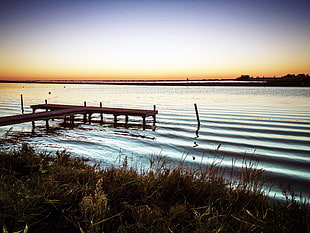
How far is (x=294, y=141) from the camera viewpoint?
1170 centimetres

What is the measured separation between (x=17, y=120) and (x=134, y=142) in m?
7.11

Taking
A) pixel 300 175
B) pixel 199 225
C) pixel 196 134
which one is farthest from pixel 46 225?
pixel 196 134

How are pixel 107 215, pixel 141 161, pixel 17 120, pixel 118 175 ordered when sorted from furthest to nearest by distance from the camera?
pixel 17 120
pixel 141 161
pixel 118 175
pixel 107 215

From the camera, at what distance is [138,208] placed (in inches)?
143

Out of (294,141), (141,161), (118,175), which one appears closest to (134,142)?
(141,161)

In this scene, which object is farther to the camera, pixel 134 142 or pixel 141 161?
pixel 134 142

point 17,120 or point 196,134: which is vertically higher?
point 17,120

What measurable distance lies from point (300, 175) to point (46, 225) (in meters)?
7.48

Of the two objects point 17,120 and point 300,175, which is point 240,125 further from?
point 17,120

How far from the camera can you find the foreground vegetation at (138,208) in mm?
3064

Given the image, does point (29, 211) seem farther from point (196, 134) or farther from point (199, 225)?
point (196, 134)

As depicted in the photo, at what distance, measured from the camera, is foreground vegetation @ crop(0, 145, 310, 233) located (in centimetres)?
306

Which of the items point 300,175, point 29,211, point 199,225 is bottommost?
point 300,175

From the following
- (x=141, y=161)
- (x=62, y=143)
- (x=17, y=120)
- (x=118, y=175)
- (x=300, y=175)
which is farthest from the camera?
(x=17, y=120)
